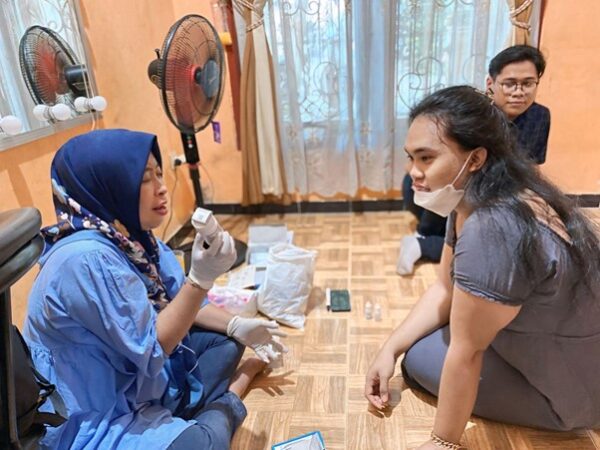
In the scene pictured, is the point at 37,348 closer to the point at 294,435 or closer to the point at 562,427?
the point at 294,435

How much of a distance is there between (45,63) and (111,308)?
1.06 meters

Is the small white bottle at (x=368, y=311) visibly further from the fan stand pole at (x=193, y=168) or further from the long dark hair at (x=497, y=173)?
the long dark hair at (x=497, y=173)

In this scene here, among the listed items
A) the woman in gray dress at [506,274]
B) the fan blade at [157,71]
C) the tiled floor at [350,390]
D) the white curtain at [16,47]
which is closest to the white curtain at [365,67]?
the tiled floor at [350,390]

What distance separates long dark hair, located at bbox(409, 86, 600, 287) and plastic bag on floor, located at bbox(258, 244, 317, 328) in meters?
0.84

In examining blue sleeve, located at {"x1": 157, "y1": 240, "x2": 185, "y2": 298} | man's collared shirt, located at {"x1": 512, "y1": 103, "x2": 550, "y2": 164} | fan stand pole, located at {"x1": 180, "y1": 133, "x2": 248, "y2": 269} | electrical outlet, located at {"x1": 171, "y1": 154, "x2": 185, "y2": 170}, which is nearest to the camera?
blue sleeve, located at {"x1": 157, "y1": 240, "x2": 185, "y2": 298}

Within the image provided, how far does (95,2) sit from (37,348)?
151cm

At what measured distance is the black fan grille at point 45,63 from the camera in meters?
1.35

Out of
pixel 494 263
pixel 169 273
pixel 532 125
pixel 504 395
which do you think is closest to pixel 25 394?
pixel 169 273

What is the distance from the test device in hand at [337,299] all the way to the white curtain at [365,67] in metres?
0.89

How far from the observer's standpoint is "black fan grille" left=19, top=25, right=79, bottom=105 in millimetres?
1354

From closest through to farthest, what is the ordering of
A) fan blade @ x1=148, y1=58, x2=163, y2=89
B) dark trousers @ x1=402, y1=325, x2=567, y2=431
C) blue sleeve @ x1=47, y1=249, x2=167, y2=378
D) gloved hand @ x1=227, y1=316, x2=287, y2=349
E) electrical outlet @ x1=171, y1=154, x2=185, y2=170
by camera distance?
blue sleeve @ x1=47, y1=249, x2=167, y2=378 → dark trousers @ x1=402, y1=325, x2=567, y2=431 → gloved hand @ x1=227, y1=316, x2=287, y2=349 → fan blade @ x1=148, y1=58, x2=163, y2=89 → electrical outlet @ x1=171, y1=154, x2=185, y2=170

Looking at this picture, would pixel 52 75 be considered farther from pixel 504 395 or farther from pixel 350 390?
pixel 504 395

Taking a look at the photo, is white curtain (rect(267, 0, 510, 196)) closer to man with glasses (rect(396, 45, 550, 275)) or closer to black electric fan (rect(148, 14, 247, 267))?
man with glasses (rect(396, 45, 550, 275))

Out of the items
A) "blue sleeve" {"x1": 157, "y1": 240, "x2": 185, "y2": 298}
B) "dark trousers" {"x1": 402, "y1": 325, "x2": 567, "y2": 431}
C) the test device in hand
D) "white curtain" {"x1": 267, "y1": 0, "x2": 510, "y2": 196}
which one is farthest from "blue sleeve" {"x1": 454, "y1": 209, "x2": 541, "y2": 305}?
"white curtain" {"x1": 267, "y1": 0, "x2": 510, "y2": 196}
